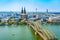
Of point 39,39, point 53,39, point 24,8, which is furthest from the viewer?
point 24,8

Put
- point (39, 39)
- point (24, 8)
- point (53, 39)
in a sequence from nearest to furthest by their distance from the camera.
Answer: point (53, 39)
point (39, 39)
point (24, 8)

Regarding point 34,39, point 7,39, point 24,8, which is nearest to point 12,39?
point 7,39

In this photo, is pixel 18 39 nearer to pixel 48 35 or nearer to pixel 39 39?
pixel 39 39

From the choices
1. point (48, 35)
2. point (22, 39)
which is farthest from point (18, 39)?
point (48, 35)

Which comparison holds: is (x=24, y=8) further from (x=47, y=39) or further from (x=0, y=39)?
(x=47, y=39)

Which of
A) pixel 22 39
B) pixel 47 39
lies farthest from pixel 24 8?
pixel 47 39

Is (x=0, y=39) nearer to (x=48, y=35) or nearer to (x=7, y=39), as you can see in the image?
(x=7, y=39)

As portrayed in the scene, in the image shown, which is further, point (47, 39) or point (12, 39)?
point (12, 39)

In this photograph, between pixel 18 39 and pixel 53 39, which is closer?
pixel 53 39
